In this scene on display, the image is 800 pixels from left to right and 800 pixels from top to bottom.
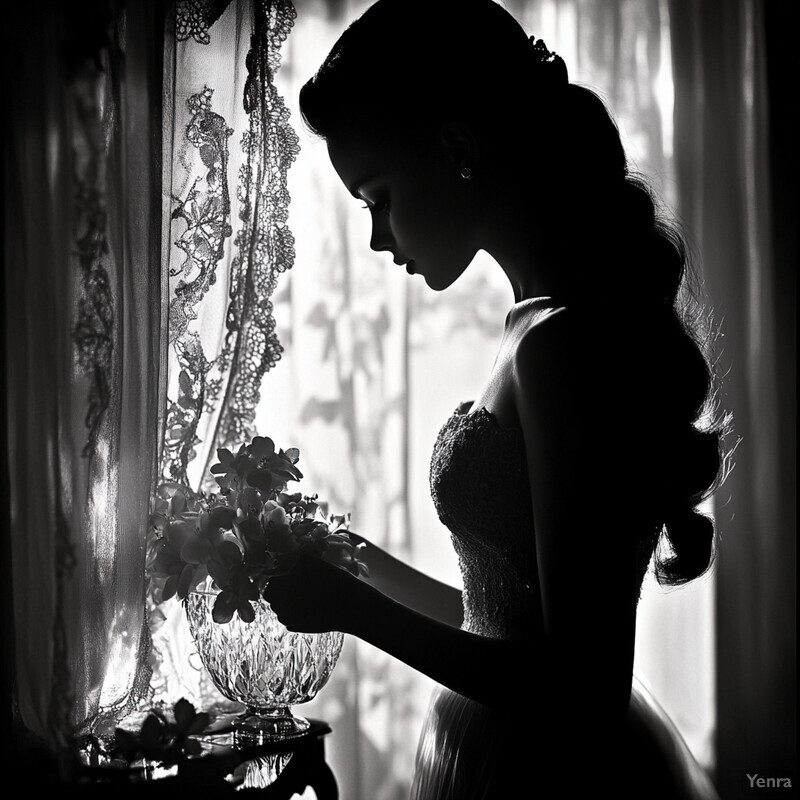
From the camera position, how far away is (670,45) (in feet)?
6.41

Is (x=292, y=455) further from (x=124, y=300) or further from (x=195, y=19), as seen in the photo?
(x=195, y=19)

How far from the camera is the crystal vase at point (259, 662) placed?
87cm

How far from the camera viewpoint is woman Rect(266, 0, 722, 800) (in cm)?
80

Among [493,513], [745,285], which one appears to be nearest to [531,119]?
[493,513]

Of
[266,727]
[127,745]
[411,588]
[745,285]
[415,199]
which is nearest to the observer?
[127,745]

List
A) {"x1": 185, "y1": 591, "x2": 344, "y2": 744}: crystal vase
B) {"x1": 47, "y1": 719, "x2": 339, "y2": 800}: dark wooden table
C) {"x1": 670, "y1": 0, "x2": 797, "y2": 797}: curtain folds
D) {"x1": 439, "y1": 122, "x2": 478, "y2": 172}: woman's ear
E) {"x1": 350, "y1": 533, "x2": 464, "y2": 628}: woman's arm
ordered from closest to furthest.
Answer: {"x1": 47, "y1": 719, "x2": 339, "y2": 800}: dark wooden table < {"x1": 185, "y1": 591, "x2": 344, "y2": 744}: crystal vase < {"x1": 439, "y1": 122, "x2": 478, "y2": 172}: woman's ear < {"x1": 350, "y1": 533, "x2": 464, "y2": 628}: woman's arm < {"x1": 670, "y1": 0, "x2": 797, "y2": 797}: curtain folds

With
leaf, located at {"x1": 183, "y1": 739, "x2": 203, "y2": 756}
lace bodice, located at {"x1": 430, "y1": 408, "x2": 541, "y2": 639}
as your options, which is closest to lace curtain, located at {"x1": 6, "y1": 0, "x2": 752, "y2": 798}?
leaf, located at {"x1": 183, "y1": 739, "x2": 203, "y2": 756}

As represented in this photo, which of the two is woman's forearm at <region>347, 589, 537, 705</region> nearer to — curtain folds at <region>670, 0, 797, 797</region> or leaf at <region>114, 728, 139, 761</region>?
leaf at <region>114, 728, 139, 761</region>

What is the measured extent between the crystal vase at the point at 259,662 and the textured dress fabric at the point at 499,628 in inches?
7.9

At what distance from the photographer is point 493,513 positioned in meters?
0.94

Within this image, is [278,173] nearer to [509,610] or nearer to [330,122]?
[330,122]

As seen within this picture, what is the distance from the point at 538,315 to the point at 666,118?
49.3 inches

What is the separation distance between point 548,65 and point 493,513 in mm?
547

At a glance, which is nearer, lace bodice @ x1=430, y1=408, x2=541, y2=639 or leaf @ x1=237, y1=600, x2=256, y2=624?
leaf @ x1=237, y1=600, x2=256, y2=624
